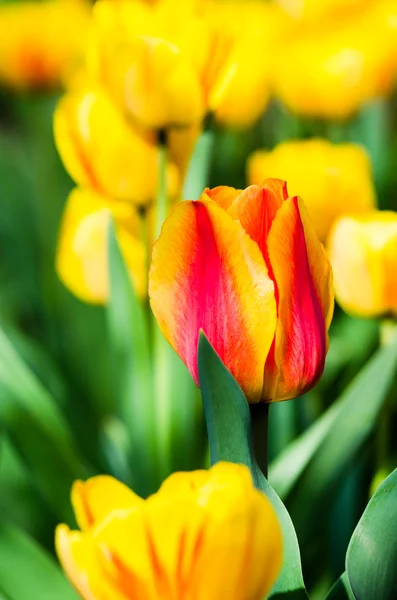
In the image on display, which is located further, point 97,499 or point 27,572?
point 27,572

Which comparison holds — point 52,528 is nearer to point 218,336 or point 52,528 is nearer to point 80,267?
point 80,267

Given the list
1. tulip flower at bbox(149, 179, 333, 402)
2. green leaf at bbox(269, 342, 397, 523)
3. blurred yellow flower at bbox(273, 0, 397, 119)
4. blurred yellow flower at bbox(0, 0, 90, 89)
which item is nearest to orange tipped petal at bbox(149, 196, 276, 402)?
tulip flower at bbox(149, 179, 333, 402)

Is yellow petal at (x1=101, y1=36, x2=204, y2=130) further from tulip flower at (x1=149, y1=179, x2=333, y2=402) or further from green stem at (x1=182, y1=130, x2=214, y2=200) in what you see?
tulip flower at (x1=149, y1=179, x2=333, y2=402)

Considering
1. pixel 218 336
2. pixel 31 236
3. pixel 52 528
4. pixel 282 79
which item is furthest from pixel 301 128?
pixel 218 336

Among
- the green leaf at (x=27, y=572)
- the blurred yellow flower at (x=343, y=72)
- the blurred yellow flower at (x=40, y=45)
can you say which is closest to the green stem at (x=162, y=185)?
the green leaf at (x=27, y=572)

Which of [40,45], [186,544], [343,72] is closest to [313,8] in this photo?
[343,72]

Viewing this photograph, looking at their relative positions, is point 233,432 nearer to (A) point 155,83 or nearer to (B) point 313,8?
(A) point 155,83

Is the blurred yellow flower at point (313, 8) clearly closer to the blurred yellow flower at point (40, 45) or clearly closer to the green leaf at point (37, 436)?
the blurred yellow flower at point (40, 45)

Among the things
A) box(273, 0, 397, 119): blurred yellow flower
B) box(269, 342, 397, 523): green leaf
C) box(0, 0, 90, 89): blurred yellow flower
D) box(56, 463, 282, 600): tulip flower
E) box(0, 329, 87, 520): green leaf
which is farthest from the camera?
box(0, 0, 90, 89): blurred yellow flower
